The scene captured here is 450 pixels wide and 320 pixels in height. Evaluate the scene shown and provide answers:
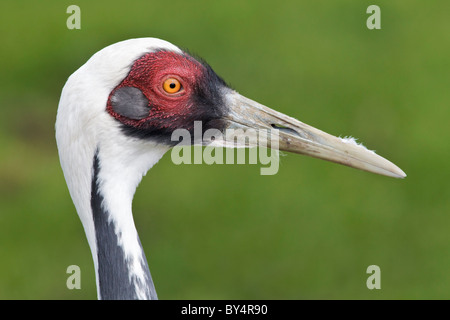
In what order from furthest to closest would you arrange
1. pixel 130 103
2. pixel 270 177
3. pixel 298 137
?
pixel 270 177 < pixel 298 137 < pixel 130 103

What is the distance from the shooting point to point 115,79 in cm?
390

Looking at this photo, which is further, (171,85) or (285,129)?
(285,129)

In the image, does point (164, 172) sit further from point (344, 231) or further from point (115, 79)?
point (115, 79)

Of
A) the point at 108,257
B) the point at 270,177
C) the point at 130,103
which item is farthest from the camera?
the point at 270,177

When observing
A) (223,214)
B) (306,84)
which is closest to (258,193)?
(223,214)

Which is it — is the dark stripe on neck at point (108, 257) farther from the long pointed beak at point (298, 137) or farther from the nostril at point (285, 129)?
the nostril at point (285, 129)

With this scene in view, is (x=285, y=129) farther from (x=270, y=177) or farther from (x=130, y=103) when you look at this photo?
(x=270, y=177)

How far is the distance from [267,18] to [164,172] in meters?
2.72

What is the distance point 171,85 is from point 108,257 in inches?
35.0

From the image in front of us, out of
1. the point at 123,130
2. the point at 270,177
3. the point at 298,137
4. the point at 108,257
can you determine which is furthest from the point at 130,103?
the point at 270,177

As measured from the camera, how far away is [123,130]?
3.94 meters

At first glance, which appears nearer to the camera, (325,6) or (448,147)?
(448,147)

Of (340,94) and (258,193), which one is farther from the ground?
(340,94)

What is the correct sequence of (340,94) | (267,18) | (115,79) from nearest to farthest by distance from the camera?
(115,79)
(340,94)
(267,18)
